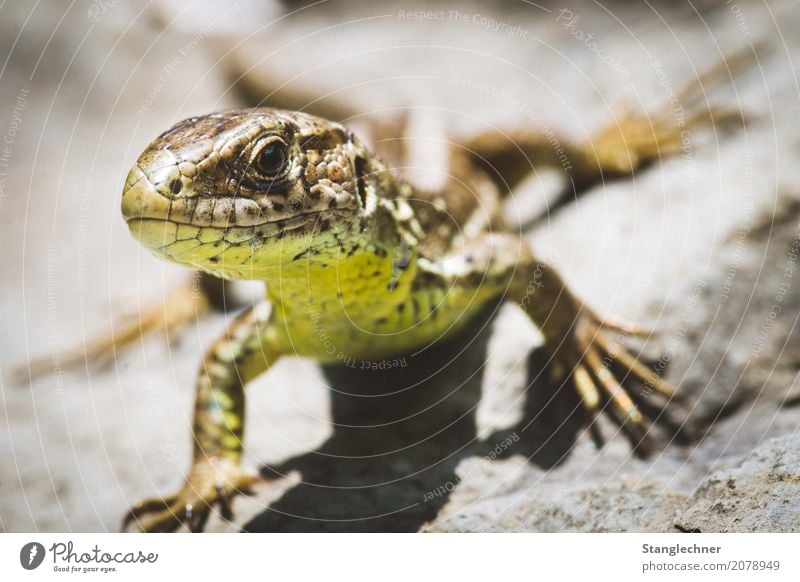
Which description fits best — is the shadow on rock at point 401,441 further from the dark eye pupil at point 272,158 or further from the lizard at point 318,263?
the dark eye pupil at point 272,158

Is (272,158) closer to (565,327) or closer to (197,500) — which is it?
(197,500)

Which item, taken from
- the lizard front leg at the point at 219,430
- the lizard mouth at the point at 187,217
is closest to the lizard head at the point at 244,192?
the lizard mouth at the point at 187,217
